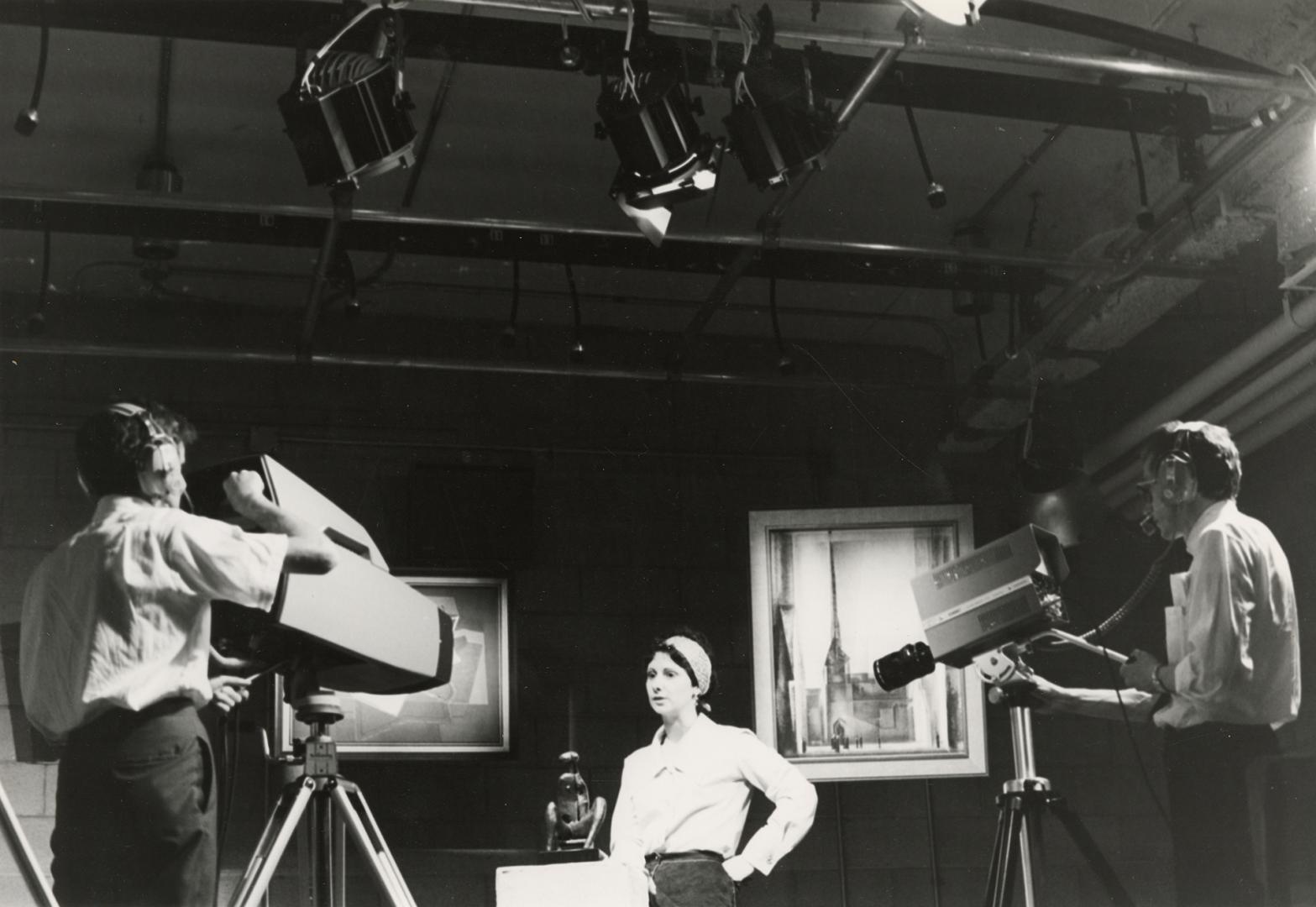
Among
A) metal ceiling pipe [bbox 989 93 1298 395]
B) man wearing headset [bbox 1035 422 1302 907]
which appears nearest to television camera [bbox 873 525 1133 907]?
man wearing headset [bbox 1035 422 1302 907]

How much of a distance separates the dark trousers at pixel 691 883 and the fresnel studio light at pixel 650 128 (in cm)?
191

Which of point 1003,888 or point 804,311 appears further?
point 804,311

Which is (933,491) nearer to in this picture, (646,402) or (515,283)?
(646,402)

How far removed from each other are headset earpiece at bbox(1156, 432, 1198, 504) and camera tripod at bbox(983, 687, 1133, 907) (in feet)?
2.06

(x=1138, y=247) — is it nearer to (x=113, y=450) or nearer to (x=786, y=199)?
(x=786, y=199)

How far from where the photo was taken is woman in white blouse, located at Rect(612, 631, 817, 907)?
13.5 feet

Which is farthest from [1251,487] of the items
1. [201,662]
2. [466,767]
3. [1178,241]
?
[201,662]

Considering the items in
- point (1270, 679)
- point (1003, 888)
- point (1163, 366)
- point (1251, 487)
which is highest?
point (1163, 366)

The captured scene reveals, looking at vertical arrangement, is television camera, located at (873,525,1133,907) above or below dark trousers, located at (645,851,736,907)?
above

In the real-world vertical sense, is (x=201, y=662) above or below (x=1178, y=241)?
below

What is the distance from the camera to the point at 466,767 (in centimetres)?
549

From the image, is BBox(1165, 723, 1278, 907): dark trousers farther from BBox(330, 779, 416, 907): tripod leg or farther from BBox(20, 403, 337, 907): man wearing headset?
BBox(20, 403, 337, 907): man wearing headset

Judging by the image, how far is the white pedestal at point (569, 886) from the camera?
283 centimetres

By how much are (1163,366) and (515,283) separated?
8.46ft
